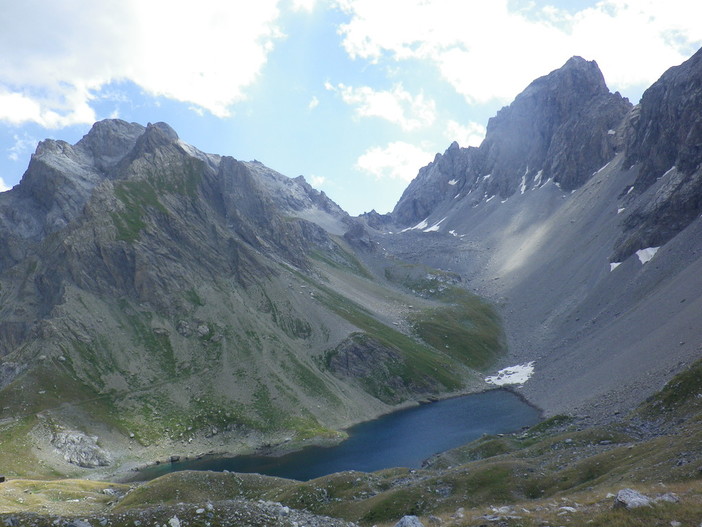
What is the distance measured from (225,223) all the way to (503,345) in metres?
118

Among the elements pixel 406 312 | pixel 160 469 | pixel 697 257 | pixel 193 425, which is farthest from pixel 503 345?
pixel 160 469

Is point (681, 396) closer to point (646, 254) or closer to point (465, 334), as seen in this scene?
point (646, 254)

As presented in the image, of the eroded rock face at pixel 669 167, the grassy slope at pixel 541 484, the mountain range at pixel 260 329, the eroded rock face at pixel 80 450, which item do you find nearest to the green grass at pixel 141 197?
the mountain range at pixel 260 329

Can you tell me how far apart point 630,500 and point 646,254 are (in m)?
149

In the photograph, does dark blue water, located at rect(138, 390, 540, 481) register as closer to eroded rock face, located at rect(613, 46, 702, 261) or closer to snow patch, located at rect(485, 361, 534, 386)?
snow patch, located at rect(485, 361, 534, 386)

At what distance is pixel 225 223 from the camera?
7840 inches

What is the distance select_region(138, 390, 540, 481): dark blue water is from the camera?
93062 millimetres

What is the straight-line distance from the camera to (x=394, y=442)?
347ft

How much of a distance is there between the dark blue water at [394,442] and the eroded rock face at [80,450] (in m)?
11.5

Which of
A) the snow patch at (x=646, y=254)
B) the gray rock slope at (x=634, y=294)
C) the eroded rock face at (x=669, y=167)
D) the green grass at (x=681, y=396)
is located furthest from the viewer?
the eroded rock face at (x=669, y=167)

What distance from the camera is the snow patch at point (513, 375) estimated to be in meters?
141

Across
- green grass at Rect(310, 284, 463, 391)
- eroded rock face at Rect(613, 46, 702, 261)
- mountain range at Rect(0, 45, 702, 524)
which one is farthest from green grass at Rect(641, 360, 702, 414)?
eroded rock face at Rect(613, 46, 702, 261)

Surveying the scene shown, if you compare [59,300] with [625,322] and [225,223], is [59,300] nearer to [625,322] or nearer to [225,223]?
[225,223]

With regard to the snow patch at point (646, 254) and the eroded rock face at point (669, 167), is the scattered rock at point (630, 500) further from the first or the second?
the eroded rock face at point (669, 167)
